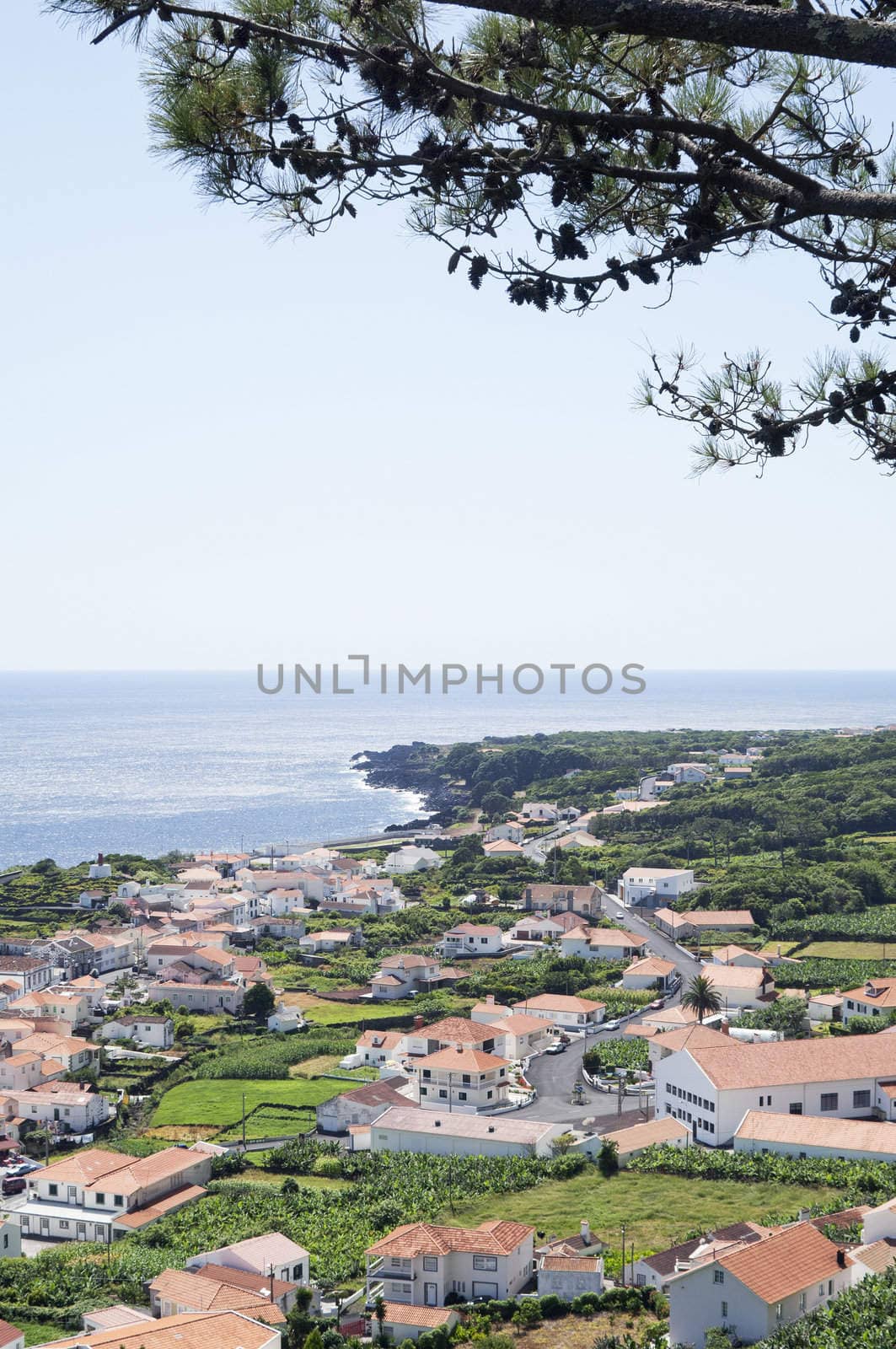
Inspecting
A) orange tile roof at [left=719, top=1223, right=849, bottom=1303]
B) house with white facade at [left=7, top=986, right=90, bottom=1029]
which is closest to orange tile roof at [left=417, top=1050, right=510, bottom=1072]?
house with white facade at [left=7, top=986, right=90, bottom=1029]

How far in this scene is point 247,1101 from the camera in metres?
30.1

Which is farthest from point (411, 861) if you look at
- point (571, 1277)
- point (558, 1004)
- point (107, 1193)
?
point (571, 1277)

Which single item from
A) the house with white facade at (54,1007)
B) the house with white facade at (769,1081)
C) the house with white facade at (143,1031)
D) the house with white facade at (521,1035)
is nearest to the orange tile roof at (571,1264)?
the house with white facade at (769,1081)

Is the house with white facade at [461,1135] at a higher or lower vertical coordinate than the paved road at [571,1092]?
higher

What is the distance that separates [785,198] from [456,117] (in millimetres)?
1410

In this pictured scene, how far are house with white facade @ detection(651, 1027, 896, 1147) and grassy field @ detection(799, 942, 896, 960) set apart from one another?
13047 mm

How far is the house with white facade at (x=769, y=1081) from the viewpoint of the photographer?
85.1 ft

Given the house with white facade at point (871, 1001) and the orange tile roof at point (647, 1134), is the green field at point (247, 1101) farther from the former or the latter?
the house with white facade at point (871, 1001)

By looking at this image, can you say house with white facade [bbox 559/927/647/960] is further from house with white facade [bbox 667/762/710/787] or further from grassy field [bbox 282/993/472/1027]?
house with white facade [bbox 667/762/710/787]

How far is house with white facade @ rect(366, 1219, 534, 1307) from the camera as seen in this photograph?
1844 cm

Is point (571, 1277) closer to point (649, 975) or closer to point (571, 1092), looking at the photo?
point (571, 1092)

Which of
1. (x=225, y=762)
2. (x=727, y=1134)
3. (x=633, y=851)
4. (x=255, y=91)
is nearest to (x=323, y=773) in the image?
(x=225, y=762)

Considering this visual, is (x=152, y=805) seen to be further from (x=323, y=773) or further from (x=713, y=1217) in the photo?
(x=713, y=1217)

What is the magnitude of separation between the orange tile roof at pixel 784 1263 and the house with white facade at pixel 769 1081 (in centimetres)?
902
